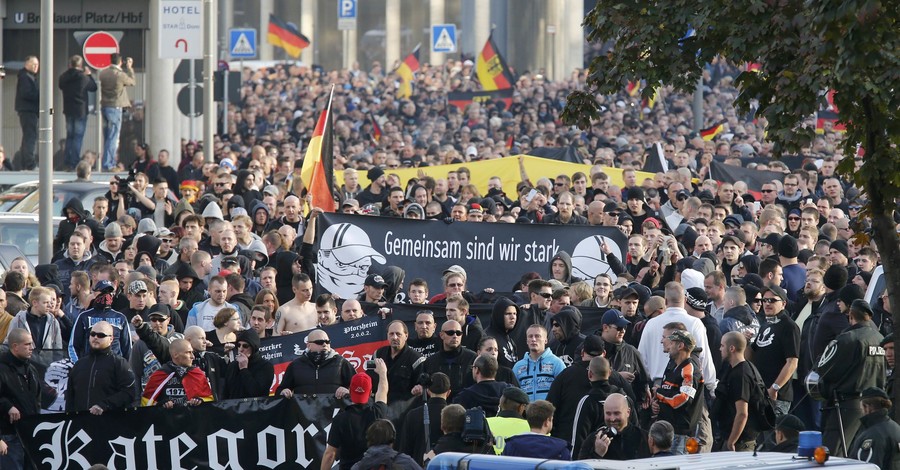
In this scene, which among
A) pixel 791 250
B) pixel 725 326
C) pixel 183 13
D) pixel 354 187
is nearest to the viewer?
pixel 725 326

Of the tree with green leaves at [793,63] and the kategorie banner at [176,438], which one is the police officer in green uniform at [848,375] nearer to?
the tree with green leaves at [793,63]

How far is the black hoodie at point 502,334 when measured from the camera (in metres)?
13.2

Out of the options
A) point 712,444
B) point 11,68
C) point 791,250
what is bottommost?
point 712,444

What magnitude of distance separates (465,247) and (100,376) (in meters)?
4.79

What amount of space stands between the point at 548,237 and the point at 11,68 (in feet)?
52.8

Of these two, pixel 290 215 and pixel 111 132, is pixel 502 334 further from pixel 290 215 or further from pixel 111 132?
pixel 111 132

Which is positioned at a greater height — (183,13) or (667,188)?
(183,13)

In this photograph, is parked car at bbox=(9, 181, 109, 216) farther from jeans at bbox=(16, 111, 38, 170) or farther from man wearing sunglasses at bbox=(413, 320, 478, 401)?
man wearing sunglasses at bbox=(413, 320, 478, 401)

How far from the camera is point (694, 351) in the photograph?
39.5ft

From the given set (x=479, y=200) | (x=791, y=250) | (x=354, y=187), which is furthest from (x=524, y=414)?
(x=354, y=187)

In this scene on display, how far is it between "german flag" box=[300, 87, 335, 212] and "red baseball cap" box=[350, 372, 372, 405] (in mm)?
7366

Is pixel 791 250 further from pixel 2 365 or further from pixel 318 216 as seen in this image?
pixel 2 365

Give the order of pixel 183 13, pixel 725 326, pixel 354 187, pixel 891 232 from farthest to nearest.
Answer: pixel 183 13 < pixel 354 187 < pixel 725 326 < pixel 891 232

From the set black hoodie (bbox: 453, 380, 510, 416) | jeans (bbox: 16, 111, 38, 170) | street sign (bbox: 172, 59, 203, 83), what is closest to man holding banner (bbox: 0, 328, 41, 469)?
black hoodie (bbox: 453, 380, 510, 416)
